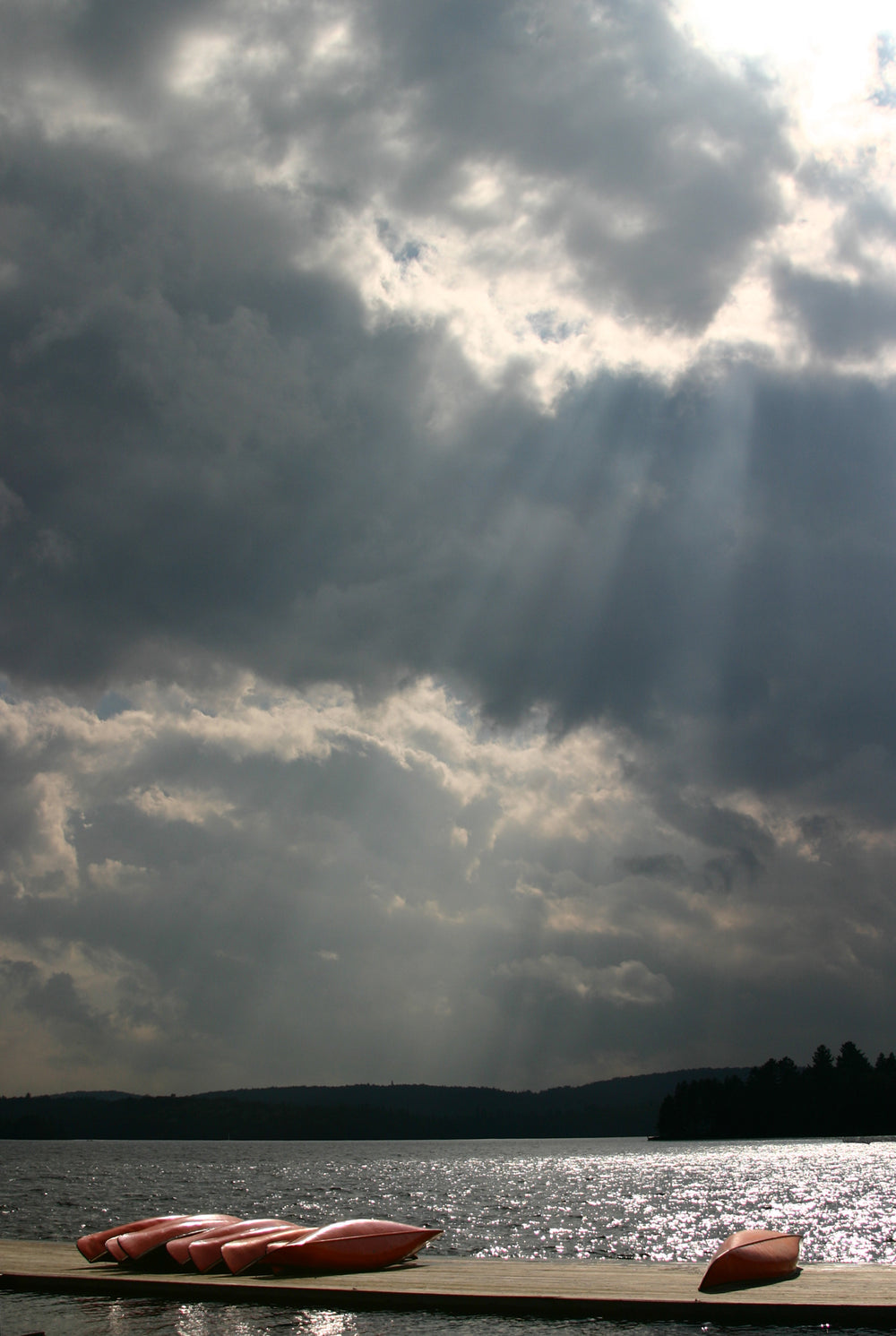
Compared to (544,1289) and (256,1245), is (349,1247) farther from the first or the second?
(544,1289)

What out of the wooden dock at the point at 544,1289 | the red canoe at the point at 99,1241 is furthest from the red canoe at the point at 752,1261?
the red canoe at the point at 99,1241

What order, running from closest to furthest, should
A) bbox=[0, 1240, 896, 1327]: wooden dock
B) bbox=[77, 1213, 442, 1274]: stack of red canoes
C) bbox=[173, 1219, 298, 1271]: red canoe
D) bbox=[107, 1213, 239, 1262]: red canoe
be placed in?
bbox=[0, 1240, 896, 1327]: wooden dock → bbox=[77, 1213, 442, 1274]: stack of red canoes → bbox=[173, 1219, 298, 1271]: red canoe → bbox=[107, 1213, 239, 1262]: red canoe

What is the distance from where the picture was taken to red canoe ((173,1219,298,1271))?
60.7ft

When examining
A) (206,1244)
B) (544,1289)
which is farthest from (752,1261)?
(206,1244)

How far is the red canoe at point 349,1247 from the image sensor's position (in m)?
17.8

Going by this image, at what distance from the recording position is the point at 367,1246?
18.4 metres

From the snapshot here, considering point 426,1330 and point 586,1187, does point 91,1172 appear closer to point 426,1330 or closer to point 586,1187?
point 586,1187

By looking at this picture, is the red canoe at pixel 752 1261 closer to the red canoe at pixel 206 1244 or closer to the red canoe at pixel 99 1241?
the red canoe at pixel 206 1244

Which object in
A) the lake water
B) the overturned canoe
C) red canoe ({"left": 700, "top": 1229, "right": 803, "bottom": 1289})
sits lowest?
the lake water

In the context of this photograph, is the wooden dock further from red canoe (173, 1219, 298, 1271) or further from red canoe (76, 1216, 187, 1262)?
red canoe (76, 1216, 187, 1262)

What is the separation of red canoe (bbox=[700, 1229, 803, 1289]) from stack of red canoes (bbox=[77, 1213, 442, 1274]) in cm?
587

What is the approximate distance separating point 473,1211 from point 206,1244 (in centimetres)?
5739

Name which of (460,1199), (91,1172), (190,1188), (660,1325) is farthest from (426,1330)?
(91,1172)

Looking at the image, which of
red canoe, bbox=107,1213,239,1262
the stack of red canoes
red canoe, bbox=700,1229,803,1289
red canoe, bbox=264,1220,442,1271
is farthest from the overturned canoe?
red canoe, bbox=700,1229,803,1289
